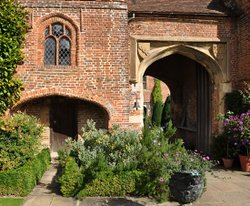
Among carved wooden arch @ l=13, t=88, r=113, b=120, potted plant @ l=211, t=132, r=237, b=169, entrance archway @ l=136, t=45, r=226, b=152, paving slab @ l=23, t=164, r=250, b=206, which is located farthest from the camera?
entrance archway @ l=136, t=45, r=226, b=152

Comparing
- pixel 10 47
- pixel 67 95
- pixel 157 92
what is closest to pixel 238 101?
pixel 67 95

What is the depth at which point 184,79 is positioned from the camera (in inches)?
598

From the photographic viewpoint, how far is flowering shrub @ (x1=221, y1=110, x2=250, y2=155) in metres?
8.80

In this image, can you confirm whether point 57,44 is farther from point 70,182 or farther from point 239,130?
point 239,130

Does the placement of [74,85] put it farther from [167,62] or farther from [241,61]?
[167,62]

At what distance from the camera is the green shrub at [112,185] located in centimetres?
624

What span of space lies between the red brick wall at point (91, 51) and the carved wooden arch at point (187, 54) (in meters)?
0.98

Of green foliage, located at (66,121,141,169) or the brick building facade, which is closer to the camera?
green foliage, located at (66,121,141,169)

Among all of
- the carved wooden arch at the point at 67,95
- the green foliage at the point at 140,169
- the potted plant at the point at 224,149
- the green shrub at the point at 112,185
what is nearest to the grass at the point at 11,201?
the green foliage at the point at 140,169

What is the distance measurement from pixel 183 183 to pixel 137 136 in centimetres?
212

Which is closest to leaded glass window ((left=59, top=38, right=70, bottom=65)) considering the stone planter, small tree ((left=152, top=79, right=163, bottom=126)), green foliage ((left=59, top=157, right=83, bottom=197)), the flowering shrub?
green foliage ((left=59, top=157, right=83, bottom=197))

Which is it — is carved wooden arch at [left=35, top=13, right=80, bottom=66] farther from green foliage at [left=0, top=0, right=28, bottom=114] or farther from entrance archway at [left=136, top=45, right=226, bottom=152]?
entrance archway at [left=136, top=45, right=226, bottom=152]

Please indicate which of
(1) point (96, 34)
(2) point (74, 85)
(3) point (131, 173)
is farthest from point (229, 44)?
(3) point (131, 173)

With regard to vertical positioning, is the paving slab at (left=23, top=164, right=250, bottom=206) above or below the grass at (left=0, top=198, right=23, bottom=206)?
below
